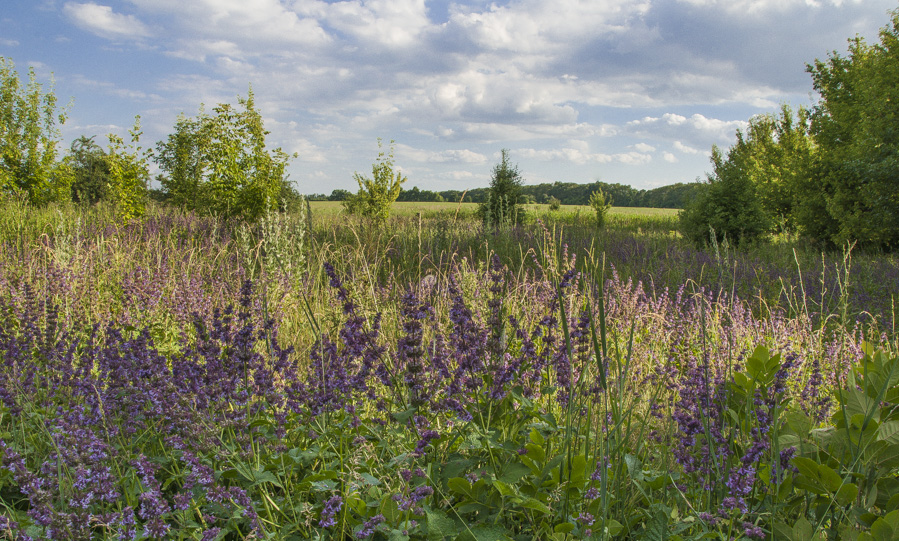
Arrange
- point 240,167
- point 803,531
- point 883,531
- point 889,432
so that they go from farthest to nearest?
point 240,167, point 889,432, point 803,531, point 883,531

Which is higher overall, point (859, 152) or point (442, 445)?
point (859, 152)


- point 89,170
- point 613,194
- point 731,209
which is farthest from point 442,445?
point 613,194

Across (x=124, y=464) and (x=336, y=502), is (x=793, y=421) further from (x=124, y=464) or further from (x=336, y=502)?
(x=124, y=464)

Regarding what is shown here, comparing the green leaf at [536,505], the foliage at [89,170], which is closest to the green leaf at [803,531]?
the green leaf at [536,505]

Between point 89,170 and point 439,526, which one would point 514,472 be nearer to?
point 439,526

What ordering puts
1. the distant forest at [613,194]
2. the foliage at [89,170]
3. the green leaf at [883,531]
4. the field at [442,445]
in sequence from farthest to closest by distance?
1. the distant forest at [613,194]
2. the foliage at [89,170]
3. the field at [442,445]
4. the green leaf at [883,531]

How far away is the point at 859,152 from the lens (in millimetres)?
12211

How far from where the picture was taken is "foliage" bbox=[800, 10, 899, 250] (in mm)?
11750

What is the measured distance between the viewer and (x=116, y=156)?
42.5ft

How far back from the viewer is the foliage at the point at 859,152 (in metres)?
11.8

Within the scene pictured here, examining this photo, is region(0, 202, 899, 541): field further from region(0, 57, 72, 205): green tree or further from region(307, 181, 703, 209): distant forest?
region(307, 181, 703, 209): distant forest

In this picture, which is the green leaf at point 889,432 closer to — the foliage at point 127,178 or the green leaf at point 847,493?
the green leaf at point 847,493

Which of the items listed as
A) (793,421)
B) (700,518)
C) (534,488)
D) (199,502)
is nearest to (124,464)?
(199,502)

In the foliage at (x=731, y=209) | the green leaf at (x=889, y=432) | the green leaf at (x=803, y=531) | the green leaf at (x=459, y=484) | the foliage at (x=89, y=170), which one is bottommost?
the green leaf at (x=803, y=531)
